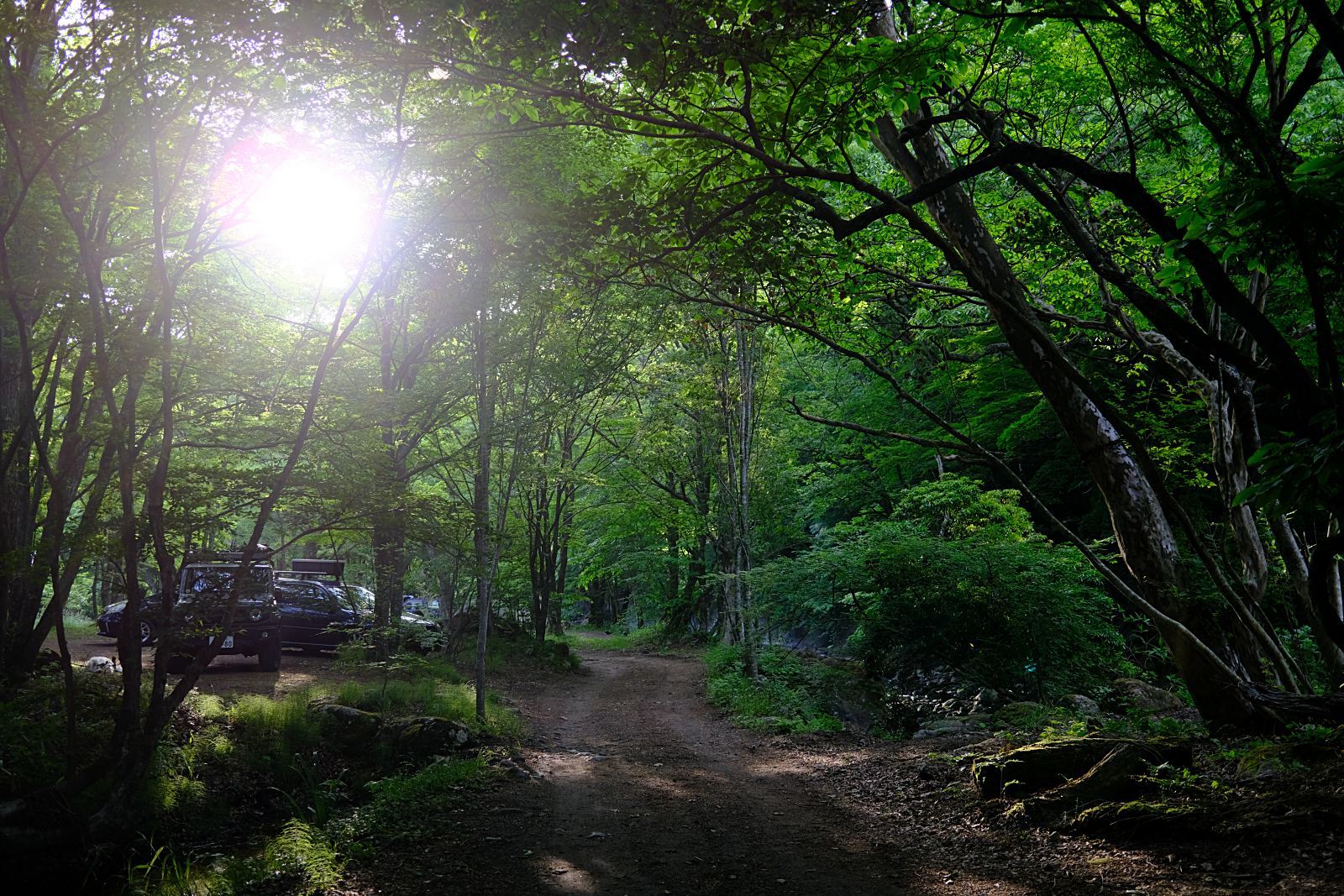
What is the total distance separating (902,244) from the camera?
9227 mm

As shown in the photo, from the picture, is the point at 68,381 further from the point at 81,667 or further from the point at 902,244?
the point at 902,244

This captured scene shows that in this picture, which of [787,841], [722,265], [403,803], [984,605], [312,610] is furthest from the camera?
[312,610]

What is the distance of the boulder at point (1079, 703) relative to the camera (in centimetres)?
988

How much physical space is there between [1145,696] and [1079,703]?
1.69 meters

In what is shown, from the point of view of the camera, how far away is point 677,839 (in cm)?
583

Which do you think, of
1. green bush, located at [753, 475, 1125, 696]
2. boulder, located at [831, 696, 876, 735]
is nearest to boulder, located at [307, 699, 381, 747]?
boulder, located at [831, 696, 876, 735]

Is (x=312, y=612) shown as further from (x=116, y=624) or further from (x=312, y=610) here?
(x=116, y=624)

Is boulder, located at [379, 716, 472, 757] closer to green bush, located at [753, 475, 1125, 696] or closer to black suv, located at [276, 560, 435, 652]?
green bush, located at [753, 475, 1125, 696]

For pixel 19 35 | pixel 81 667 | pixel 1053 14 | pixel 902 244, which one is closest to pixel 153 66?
pixel 19 35

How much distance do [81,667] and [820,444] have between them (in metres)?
18.4

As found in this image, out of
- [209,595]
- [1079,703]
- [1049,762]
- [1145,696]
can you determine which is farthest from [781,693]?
[209,595]

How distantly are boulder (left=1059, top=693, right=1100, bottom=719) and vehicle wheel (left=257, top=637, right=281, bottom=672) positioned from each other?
1210cm

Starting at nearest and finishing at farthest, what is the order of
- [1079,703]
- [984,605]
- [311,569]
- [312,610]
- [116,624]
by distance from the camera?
[984,605] < [1079,703] < [312,610] < [116,624] < [311,569]

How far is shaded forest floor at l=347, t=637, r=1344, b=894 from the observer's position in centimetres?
406
